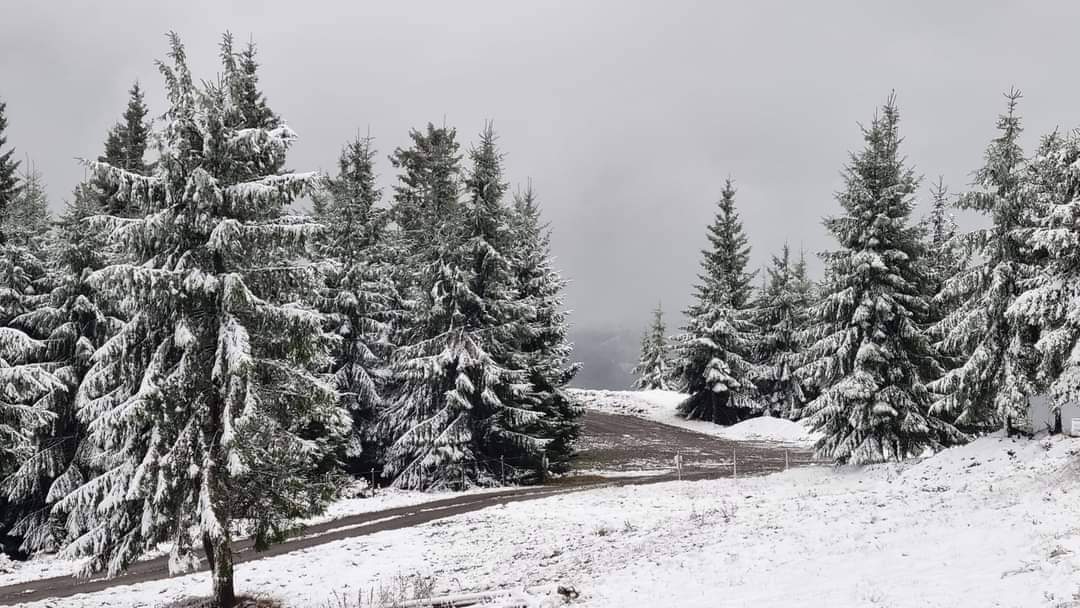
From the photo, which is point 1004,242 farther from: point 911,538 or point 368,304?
point 368,304

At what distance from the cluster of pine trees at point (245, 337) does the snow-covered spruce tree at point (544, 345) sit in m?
0.14

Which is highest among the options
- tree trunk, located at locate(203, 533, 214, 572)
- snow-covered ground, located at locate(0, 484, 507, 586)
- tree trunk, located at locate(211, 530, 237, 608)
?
tree trunk, located at locate(203, 533, 214, 572)

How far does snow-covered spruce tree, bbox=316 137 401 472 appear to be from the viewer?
30547mm

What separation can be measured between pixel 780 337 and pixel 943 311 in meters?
26.8

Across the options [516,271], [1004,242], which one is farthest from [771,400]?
[1004,242]

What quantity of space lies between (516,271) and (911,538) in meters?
24.5

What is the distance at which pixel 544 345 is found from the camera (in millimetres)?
34469

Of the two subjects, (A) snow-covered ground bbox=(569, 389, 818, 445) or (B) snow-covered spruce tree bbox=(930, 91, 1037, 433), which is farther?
(A) snow-covered ground bbox=(569, 389, 818, 445)

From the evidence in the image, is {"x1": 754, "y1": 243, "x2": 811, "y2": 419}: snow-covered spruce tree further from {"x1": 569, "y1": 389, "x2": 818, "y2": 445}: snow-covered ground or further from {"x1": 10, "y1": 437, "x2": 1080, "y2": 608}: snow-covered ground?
{"x1": 10, "y1": 437, "x2": 1080, "y2": 608}: snow-covered ground

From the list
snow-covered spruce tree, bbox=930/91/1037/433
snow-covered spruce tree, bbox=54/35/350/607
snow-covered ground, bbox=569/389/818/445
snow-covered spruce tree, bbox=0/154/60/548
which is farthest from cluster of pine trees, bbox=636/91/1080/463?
snow-covered spruce tree, bbox=0/154/60/548

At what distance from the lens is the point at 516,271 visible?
34.6m

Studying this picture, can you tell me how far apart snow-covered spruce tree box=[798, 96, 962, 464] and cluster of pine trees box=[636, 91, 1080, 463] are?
0.05m

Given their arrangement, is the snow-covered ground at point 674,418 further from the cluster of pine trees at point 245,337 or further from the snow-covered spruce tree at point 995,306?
the snow-covered spruce tree at point 995,306

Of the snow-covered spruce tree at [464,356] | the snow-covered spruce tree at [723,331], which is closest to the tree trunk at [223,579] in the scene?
the snow-covered spruce tree at [464,356]
